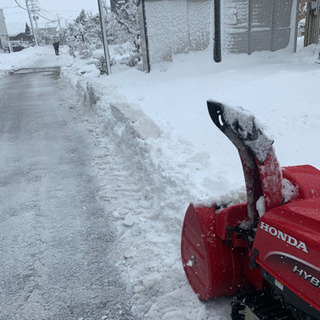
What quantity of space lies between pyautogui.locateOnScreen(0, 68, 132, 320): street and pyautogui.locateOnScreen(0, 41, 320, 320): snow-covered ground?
210 millimetres

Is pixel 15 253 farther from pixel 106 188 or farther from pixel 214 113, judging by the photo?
pixel 214 113

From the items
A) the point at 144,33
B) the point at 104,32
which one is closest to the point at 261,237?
the point at 144,33

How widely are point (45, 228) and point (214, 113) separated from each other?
2.90m

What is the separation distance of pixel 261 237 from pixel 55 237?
265 cm

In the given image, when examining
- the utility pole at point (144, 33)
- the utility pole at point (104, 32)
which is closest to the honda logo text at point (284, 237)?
the utility pole at point (144, 33)

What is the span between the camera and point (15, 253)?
3.46 m

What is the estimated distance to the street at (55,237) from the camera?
2.78 meters

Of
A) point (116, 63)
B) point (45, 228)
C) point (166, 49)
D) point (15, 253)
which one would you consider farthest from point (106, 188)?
point (116, 63)

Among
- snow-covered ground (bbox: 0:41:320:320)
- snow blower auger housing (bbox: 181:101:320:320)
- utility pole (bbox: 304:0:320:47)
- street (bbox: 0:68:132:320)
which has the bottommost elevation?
street (bbox: 0:68:132:320)

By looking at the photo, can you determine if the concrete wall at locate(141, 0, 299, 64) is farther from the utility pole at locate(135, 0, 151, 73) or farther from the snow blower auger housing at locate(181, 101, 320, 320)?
the snow blower auger housing at locate(181, 101, 320, 320)

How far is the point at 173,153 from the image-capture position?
4797 mm

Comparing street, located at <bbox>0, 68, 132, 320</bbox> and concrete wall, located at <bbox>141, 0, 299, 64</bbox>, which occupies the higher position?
concrete wall, located at <bbox>141, 0, 299, 64</bbox>

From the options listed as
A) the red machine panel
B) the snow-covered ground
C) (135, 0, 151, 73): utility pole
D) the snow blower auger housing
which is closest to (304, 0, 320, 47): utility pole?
the snow-covered ground

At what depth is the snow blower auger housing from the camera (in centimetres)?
152
